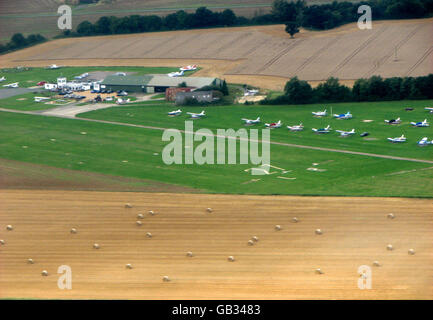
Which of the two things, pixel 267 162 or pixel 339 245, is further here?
pixel 267 162

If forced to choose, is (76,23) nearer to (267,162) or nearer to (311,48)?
(311,48)

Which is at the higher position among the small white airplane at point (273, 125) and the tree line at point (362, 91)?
the tree line at point (362, 91)

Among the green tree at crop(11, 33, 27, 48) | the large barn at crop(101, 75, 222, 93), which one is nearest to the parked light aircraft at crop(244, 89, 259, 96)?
the large barn at crop(101, 75, 222, 93)

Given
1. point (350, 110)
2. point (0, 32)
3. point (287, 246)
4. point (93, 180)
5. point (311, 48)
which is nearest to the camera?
point (287, 246)

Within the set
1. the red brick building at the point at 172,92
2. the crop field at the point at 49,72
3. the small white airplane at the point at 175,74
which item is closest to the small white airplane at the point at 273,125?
the red brick building at the point at 172,92

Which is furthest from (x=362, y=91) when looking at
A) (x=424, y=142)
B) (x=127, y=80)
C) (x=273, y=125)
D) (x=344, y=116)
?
(x=127, y=80)

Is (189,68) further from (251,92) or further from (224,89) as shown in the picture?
(251,92)

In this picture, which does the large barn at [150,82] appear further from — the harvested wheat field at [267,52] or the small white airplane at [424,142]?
the small white airplane at [424,142]

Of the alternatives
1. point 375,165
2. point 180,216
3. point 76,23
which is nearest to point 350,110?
point 375,165
